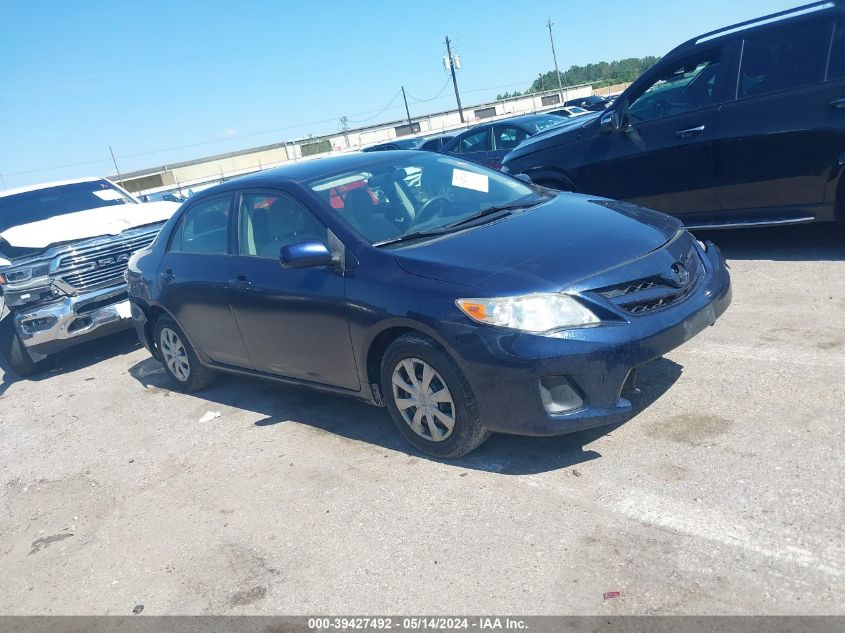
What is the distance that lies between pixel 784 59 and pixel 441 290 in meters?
4.00

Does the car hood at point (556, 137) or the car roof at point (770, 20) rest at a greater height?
the car roof at point (770, 20)

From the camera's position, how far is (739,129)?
235 inches

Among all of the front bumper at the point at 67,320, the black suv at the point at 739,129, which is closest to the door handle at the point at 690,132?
the black suv at the point at 739,129

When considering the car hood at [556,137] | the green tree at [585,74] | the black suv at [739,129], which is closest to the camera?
the black suv at [739,129]

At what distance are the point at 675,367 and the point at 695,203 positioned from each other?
243 centimetres

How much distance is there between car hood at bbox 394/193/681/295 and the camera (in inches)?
140

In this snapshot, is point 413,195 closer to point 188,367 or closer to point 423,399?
point 423,399

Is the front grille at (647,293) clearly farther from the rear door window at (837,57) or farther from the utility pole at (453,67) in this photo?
the utility pole at (453,67)

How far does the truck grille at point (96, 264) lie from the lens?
294 inches

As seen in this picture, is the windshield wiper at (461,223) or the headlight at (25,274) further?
the headlight at (25,274)

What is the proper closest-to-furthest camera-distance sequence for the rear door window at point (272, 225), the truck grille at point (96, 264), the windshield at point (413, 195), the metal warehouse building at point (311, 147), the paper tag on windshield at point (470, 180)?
the windshield at point (413, 195), the rear door window at point (272, 225), the paper tag on windshield at point (470, 180), the truck grille at point (96, 264), the metal warehouse building at point (311, 147)

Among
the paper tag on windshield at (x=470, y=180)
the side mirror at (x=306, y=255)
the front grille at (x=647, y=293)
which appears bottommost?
the front grille at (x=647, y=293)

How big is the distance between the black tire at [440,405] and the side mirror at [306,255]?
2.15 ft

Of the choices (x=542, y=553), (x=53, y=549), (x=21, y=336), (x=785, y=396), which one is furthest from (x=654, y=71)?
(x=21, y=336)
